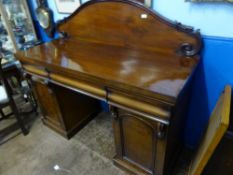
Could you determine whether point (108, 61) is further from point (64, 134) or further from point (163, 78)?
point (64, 134)

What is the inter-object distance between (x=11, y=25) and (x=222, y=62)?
212 cm

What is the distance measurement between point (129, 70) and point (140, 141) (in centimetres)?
48

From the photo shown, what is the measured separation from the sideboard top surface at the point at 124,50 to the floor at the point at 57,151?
32.6 inches

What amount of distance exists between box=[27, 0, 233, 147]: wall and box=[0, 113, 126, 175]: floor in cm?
89

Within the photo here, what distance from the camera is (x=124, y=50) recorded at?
4.31 feet

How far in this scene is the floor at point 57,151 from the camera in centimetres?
150

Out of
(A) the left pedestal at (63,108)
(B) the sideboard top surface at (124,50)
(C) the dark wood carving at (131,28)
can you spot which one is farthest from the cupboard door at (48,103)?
(C) the dark wood carving at (131,28)

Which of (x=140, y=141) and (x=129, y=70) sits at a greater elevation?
(x=129, y=70)

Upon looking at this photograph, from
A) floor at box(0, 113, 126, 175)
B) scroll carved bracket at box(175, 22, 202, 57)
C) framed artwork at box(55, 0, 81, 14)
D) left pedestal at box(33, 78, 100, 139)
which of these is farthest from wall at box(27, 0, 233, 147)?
left pedestal at box(33, 78, 100, 139)

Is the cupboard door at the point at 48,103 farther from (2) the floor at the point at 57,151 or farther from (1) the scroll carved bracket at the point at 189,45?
(1) the scroll carved bracket at the point at 189,45

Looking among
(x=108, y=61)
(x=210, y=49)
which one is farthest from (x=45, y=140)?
(x=210, y=49)

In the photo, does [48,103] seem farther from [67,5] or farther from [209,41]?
[209,41]

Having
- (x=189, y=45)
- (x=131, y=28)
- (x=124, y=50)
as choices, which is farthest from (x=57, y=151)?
(x=189, y=45)

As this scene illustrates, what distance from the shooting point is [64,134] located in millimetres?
1774
